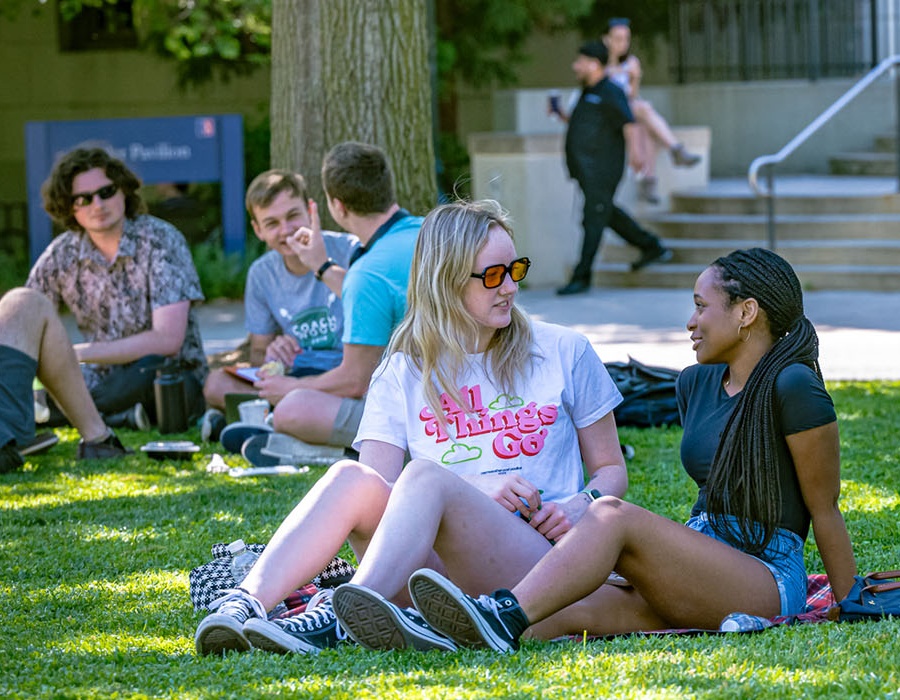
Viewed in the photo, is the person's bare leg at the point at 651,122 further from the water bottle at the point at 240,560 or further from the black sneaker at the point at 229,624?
the black sneaker at the point at 229,624

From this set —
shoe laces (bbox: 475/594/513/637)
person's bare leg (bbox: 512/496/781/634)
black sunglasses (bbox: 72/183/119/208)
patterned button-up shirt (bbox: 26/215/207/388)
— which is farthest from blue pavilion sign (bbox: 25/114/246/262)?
shoe laces (bbox: 475/594/513/637)

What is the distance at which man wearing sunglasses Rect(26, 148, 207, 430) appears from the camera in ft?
25.9

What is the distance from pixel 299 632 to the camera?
3.98m

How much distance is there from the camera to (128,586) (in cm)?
512

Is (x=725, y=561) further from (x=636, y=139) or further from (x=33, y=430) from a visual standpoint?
(x=636, y=139)

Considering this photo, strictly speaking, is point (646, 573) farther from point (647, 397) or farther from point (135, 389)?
point (135, 389)

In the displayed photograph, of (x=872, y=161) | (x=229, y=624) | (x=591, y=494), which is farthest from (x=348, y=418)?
(x=872, y=161)

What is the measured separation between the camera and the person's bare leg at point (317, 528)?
4.07 metres

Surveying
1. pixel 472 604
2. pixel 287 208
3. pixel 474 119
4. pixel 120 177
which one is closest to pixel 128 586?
pixel 472 604

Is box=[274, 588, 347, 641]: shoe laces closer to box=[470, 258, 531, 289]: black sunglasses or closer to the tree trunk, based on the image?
box=[470, 258, 531, 289]: black sunglasses

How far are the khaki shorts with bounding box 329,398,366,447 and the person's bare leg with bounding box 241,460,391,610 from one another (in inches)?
95.8

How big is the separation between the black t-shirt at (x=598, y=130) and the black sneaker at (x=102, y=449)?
20.1 feet

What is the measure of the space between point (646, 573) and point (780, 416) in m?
0.55

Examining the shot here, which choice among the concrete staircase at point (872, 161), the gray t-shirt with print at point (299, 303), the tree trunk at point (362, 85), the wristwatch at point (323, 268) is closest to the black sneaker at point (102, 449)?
the gray t-shirt with print at point (299, 303)
